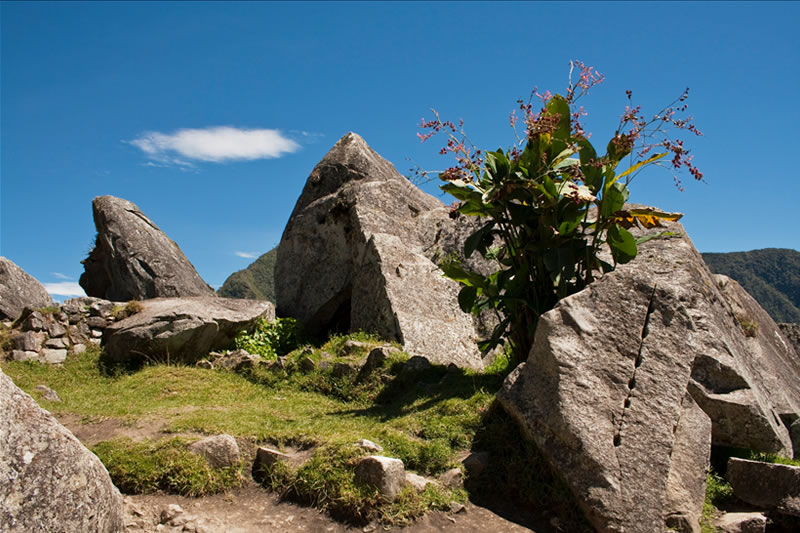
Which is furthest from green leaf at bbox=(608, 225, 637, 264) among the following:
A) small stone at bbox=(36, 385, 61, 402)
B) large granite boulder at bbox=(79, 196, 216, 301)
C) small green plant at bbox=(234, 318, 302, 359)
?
large granite boulder at bbox=(79, 196, 216, 301)

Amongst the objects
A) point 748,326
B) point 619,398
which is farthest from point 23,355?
point 748,326

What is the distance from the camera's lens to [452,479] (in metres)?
6.23

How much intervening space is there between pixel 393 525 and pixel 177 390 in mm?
5080

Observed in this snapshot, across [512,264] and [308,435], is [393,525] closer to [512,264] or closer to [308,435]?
[308,435]

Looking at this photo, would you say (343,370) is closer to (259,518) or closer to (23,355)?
(259,518)

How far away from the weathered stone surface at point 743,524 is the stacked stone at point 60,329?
31.9ft

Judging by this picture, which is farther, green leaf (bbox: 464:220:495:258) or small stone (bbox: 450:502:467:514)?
green leaf (bbox: 464:220:495:258)

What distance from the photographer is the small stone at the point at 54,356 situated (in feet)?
37.3

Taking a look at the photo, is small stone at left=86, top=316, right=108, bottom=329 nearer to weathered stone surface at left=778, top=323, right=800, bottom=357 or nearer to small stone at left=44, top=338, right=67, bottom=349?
small stone at left=44, top=338, right=67, bottom=349

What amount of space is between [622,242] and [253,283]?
2246 inches

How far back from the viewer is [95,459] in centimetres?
481

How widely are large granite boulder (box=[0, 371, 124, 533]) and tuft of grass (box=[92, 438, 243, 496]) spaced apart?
3.86ft

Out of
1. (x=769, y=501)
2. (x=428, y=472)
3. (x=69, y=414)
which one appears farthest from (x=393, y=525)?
(x=69, y=414)

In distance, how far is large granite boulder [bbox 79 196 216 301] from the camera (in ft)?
45.9
